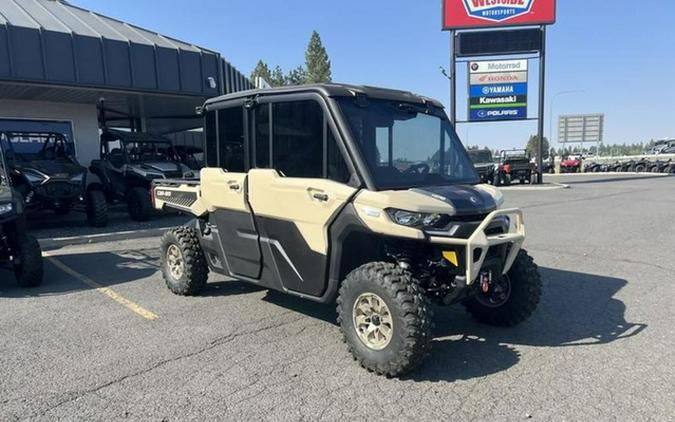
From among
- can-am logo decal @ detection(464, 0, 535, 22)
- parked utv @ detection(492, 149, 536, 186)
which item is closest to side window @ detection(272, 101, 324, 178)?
parked utv @ detection(492, 149, 536, 186)

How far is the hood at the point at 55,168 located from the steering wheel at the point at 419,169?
976cm

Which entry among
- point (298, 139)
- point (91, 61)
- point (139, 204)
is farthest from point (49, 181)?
point (298, 139)

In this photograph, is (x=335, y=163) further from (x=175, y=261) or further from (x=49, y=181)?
(x=49, y=181)

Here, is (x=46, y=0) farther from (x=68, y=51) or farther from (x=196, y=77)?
(x=196, y=77)

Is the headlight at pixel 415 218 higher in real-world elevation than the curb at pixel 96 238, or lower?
higher

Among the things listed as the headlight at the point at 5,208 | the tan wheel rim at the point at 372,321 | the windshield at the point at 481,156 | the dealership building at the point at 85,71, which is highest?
the dealership building at the point at 85,71

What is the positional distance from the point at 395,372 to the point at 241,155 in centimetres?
257

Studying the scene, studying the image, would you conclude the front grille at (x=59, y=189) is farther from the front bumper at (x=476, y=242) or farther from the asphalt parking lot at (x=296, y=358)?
the front bumper at (x=476, y=242)

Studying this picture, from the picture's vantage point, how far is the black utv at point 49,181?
1093 cm

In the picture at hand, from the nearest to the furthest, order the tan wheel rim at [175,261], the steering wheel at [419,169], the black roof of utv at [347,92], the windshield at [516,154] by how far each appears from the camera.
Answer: the black roof of utv at [347,92] < the steering wheel at [419,169] < the tan wheel rim at [175,261] < the windshield at [516,154]

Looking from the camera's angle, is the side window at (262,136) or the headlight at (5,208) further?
the headlight at (5,208)

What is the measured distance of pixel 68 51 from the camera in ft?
37.8

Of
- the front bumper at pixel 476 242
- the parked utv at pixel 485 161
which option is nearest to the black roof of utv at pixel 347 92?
the front bumper at pixel 476 242

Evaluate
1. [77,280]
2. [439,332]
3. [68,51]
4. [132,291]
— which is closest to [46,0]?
[68,51]
